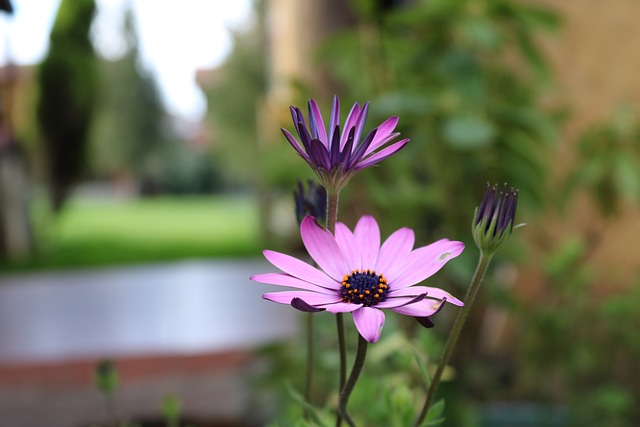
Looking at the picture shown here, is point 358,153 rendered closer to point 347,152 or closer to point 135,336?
point 347,152

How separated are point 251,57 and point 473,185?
Answer: 8.36 m

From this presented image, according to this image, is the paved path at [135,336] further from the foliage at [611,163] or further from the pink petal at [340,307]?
the pink petal at [340,307]

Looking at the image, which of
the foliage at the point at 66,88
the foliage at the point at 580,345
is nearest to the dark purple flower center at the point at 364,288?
the foliage at the point at 580,345

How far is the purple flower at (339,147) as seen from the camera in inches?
10.4

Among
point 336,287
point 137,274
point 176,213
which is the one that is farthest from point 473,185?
point 176,213

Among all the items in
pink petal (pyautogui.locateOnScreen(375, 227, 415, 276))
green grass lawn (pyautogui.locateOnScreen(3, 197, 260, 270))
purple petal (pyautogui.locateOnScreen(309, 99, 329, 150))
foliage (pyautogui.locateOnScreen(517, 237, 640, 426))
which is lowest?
green grass lawn (pyautogui.locateOnScreen(3, 197, 260, 270))

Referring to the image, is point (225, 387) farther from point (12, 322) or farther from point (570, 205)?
point (12, 322)

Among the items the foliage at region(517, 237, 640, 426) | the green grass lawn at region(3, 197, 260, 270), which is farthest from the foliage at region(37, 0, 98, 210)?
the foliage at region(517, 237, 640, 426)

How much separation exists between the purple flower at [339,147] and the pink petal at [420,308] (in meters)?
0.06

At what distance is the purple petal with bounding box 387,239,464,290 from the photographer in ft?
0.90

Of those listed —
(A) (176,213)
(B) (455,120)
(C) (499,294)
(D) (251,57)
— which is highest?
(D) (251,57)

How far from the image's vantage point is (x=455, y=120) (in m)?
0.94

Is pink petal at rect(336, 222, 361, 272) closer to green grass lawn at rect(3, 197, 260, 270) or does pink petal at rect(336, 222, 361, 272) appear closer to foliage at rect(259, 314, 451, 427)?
foliage at rect(259, 314, 451, 427)

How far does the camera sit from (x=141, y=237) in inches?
309
